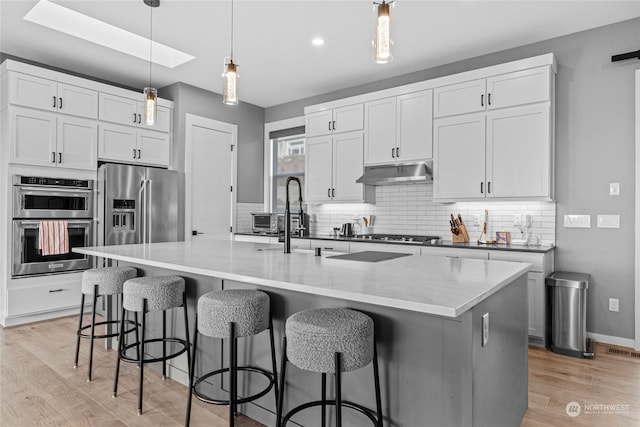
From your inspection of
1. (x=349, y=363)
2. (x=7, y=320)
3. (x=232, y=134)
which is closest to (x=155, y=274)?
(x=349, y=363)

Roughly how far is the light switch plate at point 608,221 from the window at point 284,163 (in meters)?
3.75

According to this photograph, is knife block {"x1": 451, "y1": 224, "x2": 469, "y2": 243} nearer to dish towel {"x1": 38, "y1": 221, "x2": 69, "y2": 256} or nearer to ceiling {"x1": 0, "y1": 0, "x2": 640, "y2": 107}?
ceiling {"x1": 0, "y1": 0, "x2": 640, "y2": 107}

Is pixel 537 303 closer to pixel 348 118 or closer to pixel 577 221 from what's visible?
pixel 577 221

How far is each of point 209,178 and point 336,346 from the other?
14.9 feet

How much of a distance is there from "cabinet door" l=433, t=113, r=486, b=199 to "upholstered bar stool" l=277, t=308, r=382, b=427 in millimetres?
2792

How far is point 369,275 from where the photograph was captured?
5.79 ft

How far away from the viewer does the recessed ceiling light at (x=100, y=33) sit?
3.50m

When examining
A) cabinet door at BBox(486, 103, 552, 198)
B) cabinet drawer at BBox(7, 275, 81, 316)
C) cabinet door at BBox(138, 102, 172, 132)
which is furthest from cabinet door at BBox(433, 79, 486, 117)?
cabinet drawer at BBox(7, 275, 81, 316)

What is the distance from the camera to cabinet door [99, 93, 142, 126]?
4578 mm

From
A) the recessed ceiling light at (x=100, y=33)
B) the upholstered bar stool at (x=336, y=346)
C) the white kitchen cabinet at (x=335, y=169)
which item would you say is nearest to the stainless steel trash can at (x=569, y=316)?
the white kitchen cabinet at (x=335, y=169)

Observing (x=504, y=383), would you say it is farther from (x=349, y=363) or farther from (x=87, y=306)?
(x=87, y=306)

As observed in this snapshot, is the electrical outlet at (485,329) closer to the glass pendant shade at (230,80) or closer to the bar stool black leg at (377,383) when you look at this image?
the bar stool black leg at (377,383)

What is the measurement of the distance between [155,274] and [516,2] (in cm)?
358

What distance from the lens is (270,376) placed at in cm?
206
